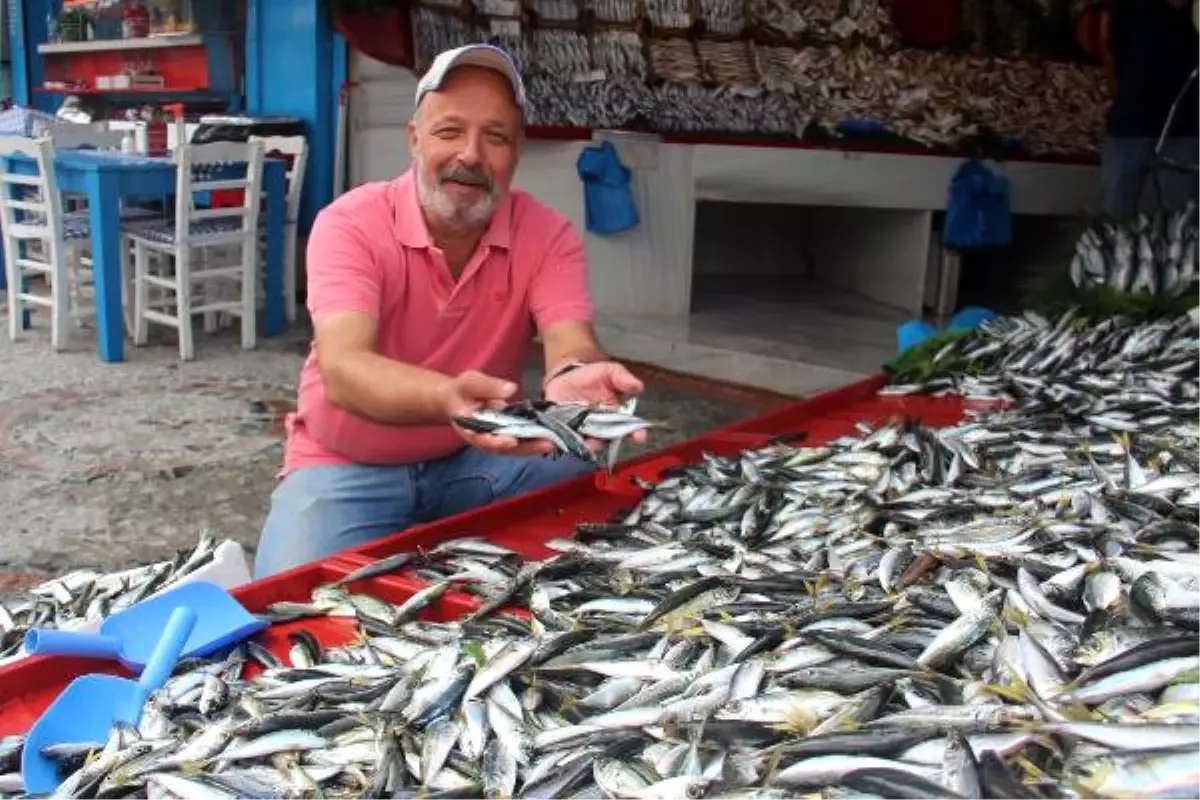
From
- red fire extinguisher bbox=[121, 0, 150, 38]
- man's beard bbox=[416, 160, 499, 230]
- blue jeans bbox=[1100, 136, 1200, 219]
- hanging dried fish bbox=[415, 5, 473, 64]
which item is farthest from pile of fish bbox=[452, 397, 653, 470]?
red fire extinguisher bbox=[121, 0, 150, 38]

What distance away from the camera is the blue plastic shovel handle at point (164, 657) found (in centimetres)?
200

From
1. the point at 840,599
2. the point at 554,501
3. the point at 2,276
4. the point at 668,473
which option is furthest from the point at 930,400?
the point at 2,276

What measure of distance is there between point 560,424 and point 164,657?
Result: 895 millimetres

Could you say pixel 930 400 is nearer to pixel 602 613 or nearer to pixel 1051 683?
pixel 602 613

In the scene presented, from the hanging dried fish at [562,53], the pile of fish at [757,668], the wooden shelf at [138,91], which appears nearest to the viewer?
the pile of fish at [757,668]

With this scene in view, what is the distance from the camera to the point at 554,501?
3199 millimetres

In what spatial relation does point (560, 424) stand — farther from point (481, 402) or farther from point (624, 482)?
point (624, 482)

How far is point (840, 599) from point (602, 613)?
1.45ft

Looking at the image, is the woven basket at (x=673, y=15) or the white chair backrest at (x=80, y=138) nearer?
the white chair backrest at (x=80, y=138)

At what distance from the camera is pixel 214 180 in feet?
24.4

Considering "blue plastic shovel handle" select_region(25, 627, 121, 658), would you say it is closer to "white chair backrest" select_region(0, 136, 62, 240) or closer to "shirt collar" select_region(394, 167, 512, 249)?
"shirt collar" select_region(394, 167, 512, 249)

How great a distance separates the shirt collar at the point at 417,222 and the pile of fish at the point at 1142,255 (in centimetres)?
357

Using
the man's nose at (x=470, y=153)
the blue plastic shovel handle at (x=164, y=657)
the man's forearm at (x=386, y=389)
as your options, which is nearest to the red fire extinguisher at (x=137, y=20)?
the man's nose at (x=470, y=153)

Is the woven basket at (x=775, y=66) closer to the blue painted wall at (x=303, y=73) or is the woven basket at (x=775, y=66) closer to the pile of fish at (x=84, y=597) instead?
the blue painted wall at (x=303, y=73)
